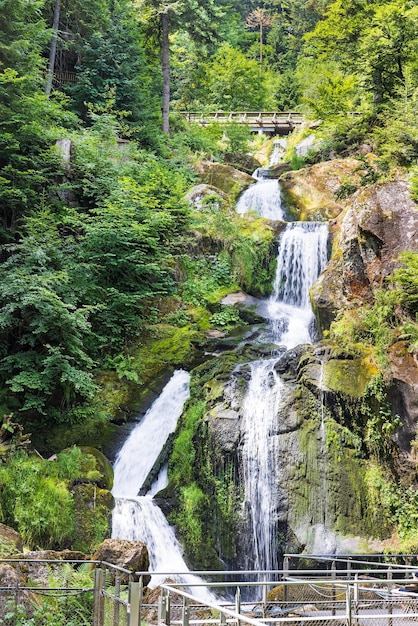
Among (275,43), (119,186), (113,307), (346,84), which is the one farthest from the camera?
(275,43)

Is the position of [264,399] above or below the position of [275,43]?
below

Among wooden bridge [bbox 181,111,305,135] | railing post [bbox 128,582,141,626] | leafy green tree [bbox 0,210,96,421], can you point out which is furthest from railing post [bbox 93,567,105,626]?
wooden bridge [bbox 181,111,305,135]

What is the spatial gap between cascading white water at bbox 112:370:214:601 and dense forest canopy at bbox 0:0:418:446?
A: 1.09 m

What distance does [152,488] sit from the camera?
13.7 meters

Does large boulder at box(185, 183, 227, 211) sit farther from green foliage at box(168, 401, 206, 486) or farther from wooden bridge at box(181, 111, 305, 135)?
wooden bridge at box(181, 111, 305, 135)

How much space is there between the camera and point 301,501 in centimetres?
1231

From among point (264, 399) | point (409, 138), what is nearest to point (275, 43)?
point (409, 138)

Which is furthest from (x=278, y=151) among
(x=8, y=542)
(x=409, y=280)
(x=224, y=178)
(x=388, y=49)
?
(x=8, y=542)

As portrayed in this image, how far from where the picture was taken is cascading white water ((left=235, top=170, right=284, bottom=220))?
2416 centimetres

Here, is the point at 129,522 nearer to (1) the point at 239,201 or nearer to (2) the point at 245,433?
(2) the point at 245,433

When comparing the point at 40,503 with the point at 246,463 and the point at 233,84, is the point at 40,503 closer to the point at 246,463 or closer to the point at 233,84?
the point at 246,463

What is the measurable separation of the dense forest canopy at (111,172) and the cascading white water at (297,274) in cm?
100

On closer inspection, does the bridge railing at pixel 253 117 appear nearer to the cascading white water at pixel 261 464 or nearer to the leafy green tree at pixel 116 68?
the leafy green tree at pixel 116 68

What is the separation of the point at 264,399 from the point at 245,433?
3.17 ft
